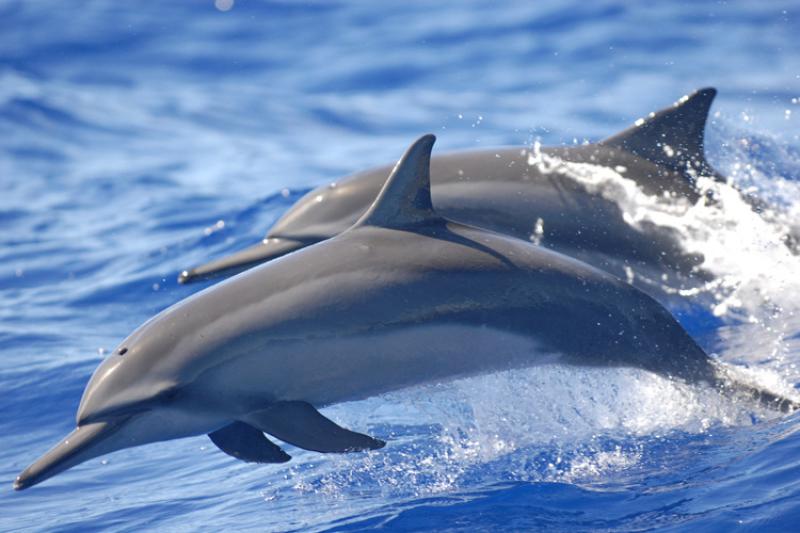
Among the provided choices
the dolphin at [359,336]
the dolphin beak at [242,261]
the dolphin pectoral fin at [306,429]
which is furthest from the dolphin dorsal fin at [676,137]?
the dolphin pectoral fin at [306,429]

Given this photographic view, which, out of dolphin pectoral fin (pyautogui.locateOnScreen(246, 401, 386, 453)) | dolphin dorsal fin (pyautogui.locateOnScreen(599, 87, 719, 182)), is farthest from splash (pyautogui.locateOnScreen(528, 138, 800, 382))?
dolphin pectoral fin (pyautogui.locateOnScreen(246, 401, 386, 453))

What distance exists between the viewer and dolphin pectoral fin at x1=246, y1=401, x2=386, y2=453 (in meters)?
4.51

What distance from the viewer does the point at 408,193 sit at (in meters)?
4.88

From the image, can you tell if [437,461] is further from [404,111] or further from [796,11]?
[796,11]

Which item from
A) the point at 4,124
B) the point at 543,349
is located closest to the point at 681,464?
the point at 543,349

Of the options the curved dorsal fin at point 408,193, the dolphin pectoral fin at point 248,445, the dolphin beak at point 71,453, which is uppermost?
the curved dorsal fin at point 408,193

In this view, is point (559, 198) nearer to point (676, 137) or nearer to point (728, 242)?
point (676, 137)

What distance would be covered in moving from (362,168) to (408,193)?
7851mm

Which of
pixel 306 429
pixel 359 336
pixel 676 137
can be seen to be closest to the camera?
pixel 306 429

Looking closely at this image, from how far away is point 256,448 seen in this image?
476 centimetres

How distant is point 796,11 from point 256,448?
14604mm

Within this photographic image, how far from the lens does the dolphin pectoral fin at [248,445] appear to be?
4.75 m

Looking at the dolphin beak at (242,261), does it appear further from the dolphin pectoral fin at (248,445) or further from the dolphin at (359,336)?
the dolphin pectoral fin at (248,445)

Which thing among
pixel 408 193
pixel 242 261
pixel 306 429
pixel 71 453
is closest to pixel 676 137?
pixel 408 193
